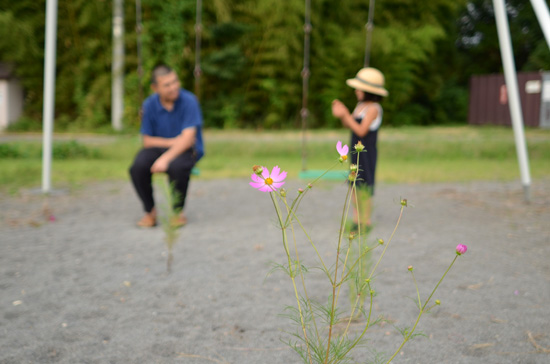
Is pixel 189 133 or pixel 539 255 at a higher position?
pixel 189 133

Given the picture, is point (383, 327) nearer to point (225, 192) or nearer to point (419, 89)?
point (225, 192)

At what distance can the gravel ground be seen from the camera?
1.84 metres

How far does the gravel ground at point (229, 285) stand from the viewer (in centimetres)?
184

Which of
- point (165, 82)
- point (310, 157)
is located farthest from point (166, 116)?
point (310, 157)

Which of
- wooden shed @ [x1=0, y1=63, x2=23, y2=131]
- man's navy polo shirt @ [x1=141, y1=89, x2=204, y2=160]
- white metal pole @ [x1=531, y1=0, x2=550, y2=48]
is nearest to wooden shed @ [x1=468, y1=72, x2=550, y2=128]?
white metal pole @ [x1=531, y1=0, x2=550, y2=48]

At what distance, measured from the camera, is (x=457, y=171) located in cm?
738

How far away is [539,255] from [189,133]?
228cm

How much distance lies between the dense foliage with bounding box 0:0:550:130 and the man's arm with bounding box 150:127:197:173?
31.5ft

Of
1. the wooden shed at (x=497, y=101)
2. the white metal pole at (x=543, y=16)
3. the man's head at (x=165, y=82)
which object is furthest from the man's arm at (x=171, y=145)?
the wooden shed at (x=497, y=101)

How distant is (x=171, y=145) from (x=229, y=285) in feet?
5.38

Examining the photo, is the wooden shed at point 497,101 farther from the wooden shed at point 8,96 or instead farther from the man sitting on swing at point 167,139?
the man sitting on swing at point 167,139

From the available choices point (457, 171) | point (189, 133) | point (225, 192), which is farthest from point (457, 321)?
point (457, 171)

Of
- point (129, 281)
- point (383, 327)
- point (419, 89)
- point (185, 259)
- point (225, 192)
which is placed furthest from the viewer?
point (419, 89)

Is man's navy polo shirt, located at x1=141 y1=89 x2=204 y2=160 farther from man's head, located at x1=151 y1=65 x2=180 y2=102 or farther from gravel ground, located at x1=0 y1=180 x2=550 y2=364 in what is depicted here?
gravel ground, located at x1=0 y1=180 x2=550 y2=364
